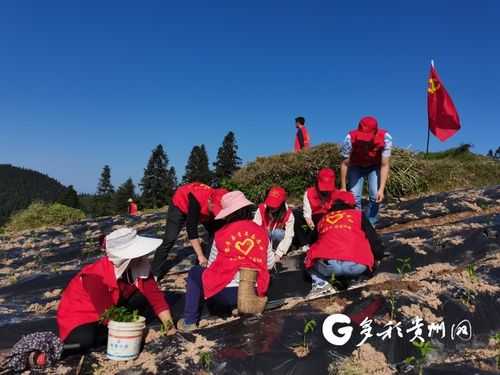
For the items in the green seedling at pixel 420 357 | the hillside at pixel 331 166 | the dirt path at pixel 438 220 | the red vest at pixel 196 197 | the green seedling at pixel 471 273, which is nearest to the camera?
the green seedling at pixel 420 357

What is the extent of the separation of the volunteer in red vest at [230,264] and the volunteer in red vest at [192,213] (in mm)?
596

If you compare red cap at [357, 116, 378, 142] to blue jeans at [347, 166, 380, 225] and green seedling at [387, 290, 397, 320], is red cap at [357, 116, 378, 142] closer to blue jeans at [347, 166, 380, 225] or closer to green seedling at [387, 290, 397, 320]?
blue jeans at [347, 166, 380, 225]

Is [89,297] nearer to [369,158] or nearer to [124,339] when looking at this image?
[124,339]

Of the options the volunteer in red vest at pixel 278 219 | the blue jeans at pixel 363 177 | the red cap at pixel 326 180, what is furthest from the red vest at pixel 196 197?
the blue jeans at pixel 363 177

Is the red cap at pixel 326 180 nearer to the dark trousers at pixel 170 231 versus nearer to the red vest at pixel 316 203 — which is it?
the red vest at pixel 316 203

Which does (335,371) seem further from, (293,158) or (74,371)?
(293,158)

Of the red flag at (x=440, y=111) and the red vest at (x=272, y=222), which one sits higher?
Result: the red flag at (x=440, y=111)

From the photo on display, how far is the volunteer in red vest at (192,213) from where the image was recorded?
3.77 metres

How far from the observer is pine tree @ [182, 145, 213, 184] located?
112 feet

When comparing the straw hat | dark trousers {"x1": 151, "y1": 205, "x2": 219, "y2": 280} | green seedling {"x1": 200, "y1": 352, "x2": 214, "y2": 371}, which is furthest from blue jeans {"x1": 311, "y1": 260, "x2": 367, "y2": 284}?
green seedling {"x1": 200, "y1": 352, "x2": 214, "y2": 371}

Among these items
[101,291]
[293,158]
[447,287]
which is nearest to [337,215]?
[447,287]

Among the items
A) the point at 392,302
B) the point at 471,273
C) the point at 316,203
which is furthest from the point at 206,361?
the point at 316,203

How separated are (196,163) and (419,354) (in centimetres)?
3324

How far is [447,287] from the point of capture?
304 centimetres
